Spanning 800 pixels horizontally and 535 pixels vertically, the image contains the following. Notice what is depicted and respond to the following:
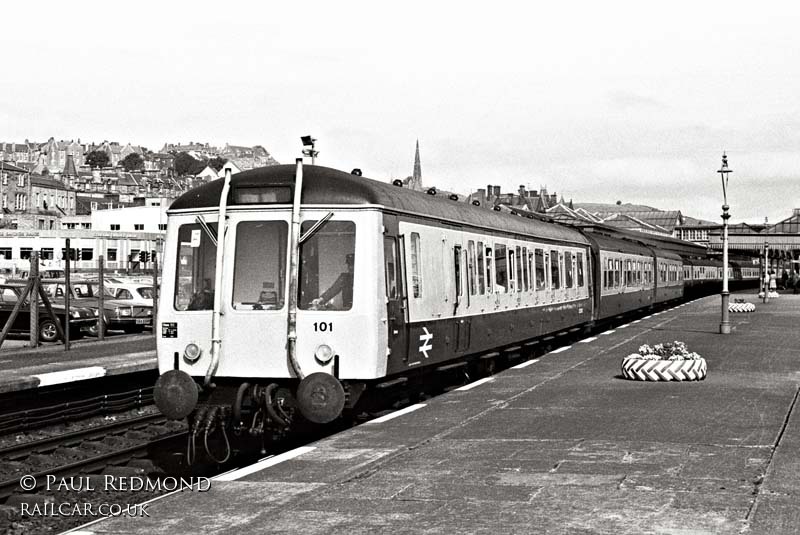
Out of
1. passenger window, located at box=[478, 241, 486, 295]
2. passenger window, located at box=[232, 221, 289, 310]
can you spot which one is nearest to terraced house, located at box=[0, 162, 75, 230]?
passenger window, located at box=[478, 241, 486, 295]

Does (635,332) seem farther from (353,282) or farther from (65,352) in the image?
(353,282)

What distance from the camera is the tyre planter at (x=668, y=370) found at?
55.0ft

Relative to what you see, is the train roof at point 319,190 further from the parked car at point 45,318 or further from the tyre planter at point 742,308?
the tyre planter at point 742,308

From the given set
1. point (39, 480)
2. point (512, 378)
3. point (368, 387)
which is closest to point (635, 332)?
point (512, 378)

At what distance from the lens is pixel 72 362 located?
20.4 metres

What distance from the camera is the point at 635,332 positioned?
29.8 metres

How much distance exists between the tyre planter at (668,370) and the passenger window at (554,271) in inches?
254

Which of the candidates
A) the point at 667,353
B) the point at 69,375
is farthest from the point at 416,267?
the point at 69,375

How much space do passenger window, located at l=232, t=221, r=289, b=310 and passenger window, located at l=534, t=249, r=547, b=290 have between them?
10056mm

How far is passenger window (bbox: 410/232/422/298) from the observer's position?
13859 mm

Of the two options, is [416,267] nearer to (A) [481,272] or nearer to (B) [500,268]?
(A) [481,272]

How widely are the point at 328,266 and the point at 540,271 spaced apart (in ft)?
34.2

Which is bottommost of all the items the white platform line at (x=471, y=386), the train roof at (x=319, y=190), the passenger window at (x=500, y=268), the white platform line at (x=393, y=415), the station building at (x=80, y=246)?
the white platform line at (x=393, y=415)

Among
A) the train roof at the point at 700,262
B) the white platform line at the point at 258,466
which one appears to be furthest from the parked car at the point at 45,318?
the train roof at the point at 700,262
